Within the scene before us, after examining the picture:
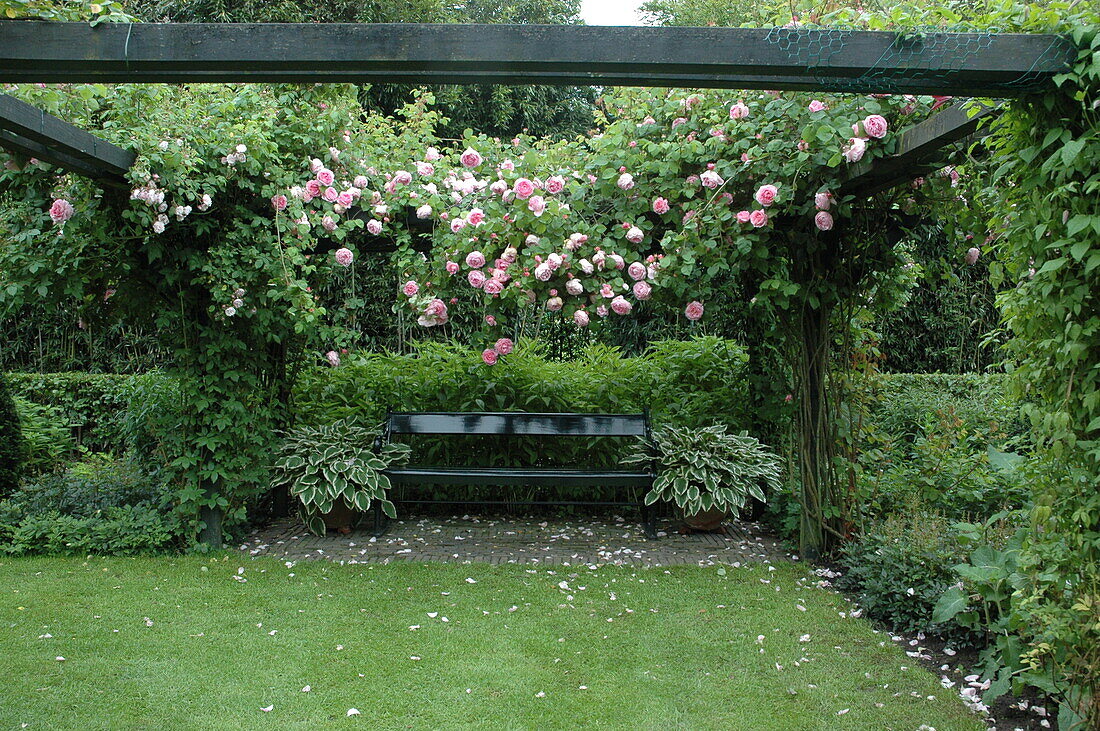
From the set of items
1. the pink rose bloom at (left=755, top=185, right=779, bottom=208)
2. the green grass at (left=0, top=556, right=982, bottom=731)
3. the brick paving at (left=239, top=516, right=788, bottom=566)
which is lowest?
the green grass at (left=0, top=556, right=982, bottom=731)

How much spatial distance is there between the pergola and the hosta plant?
3.37 m

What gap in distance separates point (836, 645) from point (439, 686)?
1826mm

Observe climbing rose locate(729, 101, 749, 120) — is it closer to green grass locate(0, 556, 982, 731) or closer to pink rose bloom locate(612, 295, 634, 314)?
pink rose bloom locate(612, 295, 634, 314)

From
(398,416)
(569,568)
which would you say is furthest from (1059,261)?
(398,416)

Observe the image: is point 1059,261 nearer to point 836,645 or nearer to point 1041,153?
point 1041,153

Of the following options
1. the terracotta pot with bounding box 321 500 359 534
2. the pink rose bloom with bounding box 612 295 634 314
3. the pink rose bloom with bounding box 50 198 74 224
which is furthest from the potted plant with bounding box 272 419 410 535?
the pink rose bloom with bounding box 612 295 634 314

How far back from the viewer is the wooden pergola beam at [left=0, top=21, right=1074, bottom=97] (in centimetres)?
248

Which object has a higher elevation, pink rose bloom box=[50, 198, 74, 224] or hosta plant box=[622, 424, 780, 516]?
pink rose bloom box=[50, 198, 74, 224]

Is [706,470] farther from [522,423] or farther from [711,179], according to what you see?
[711,179]

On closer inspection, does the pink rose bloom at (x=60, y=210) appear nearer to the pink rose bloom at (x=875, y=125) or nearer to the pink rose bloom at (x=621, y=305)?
the pink rose bloom at (x=621, y=305)

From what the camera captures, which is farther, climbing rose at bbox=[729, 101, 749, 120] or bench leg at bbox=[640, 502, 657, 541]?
bench leg at bbox=[640, 502, 657, 541]

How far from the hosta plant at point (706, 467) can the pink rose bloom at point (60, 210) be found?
376 centimetres

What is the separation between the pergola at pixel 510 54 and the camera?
8.15ft

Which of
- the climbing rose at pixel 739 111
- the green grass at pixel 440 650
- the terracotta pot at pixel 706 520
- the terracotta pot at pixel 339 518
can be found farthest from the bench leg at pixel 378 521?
the climbing rose at pixel 739 111
